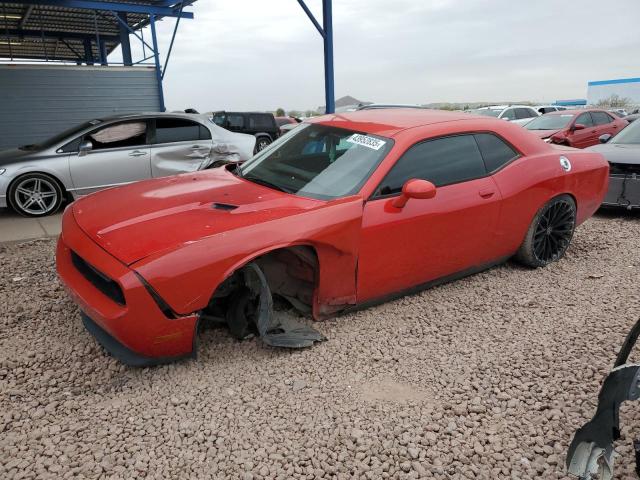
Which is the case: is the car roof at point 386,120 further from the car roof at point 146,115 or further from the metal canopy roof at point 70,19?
the metal canopy roof at point 70,19

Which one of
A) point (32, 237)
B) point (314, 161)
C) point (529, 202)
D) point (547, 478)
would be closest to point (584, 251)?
point (529, 202)

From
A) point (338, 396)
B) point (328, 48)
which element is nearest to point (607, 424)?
point (338, 396)

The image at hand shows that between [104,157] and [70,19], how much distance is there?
437 inches

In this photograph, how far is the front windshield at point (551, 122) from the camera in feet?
40.7

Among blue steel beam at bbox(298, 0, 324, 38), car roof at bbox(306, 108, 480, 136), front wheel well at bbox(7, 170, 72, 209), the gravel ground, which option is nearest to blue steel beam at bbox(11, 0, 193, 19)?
blue steel beam at bbox(298, 0, 324, 38)

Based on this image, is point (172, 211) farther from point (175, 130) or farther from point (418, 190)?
point (175, 130)

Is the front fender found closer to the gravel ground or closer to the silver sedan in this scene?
the gravel ground

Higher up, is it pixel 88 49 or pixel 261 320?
pixel 88 49

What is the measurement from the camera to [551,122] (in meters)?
12.6

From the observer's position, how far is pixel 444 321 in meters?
3.42

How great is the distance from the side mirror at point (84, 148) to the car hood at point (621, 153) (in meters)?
6.88

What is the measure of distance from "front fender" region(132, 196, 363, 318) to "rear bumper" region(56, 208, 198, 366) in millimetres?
81

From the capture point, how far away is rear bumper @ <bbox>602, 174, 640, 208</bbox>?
587 centimetres

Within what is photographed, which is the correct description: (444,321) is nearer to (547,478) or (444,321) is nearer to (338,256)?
(338,256)
